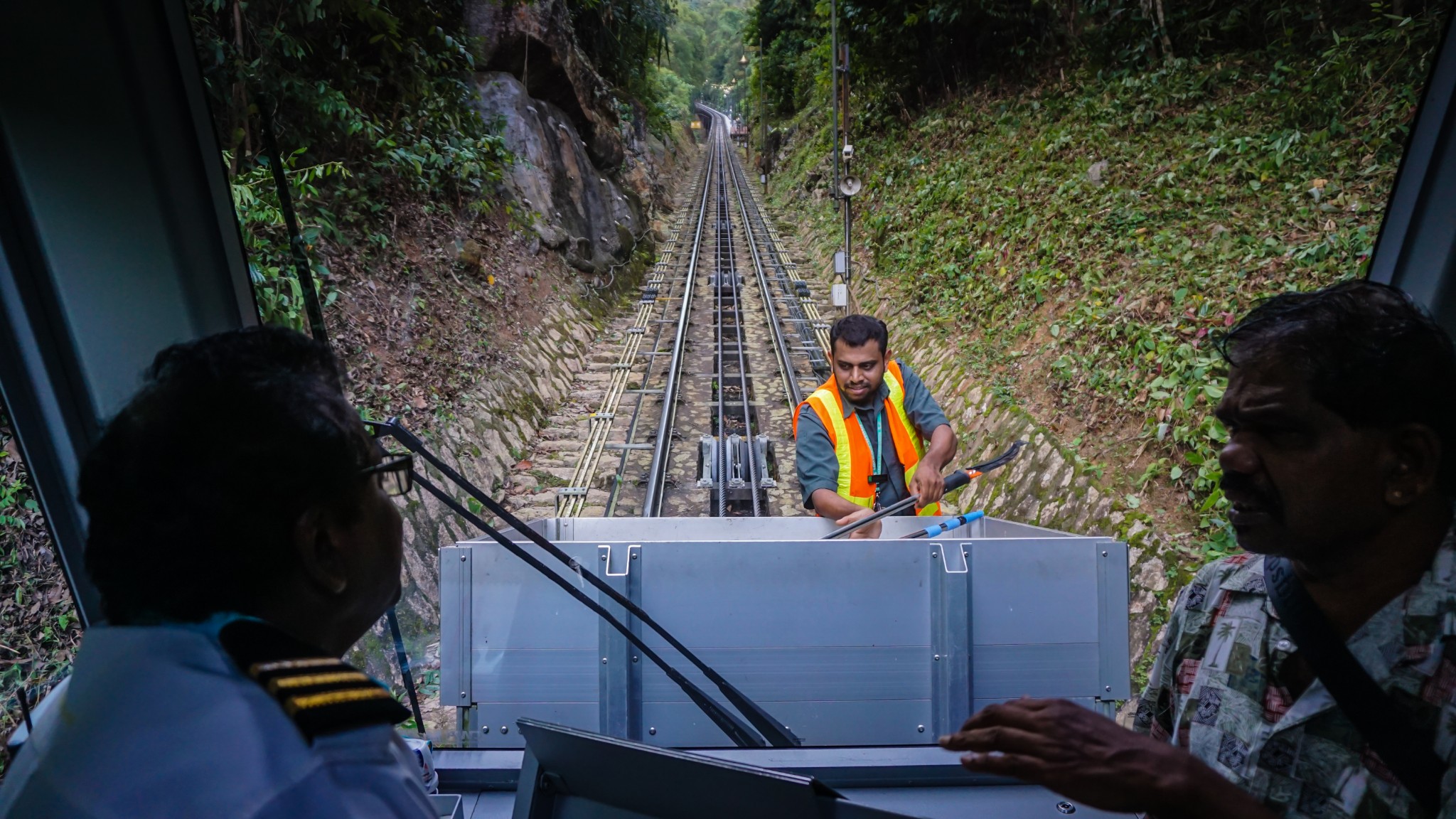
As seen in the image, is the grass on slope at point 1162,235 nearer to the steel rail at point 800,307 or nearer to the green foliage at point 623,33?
the steel rail at point 800,307

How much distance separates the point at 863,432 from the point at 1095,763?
7.68 ft

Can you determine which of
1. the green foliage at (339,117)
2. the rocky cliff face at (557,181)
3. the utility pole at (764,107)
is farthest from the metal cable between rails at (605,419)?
the utility pole at (764,107)

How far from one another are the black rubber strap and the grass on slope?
2365mm

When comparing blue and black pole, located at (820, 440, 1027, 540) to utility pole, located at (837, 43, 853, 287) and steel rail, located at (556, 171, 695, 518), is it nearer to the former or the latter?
steel rail, located at (556, 171, 695, 518)

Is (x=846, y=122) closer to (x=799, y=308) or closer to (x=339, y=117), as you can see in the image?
(x=799, y=308)

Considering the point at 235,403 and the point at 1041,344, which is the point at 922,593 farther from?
the point at 1041,344

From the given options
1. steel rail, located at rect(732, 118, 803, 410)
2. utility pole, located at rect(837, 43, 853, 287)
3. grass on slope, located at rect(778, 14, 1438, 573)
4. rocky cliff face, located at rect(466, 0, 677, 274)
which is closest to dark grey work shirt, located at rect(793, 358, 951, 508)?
grass on slope, located at rect(778, 14, 1438, 573)

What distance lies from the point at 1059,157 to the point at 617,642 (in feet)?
37.0

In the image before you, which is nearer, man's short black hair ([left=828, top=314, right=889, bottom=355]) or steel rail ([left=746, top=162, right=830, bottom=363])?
man's short black hair ([left=828, top=314, right=889, bottom=355])

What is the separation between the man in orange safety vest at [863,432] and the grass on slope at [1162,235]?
1.31 meters

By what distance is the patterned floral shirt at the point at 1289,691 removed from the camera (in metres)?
1.18

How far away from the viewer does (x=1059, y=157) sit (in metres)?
11.4

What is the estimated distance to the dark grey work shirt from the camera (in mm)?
3436

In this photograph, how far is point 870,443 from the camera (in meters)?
3.52
